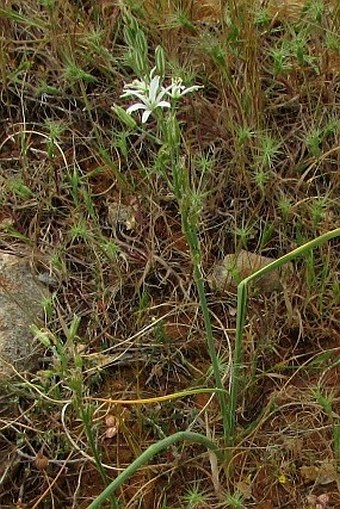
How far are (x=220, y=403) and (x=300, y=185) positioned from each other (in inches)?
24.7

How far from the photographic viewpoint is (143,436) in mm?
1854

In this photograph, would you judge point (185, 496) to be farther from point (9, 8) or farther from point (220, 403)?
point (9, 8)

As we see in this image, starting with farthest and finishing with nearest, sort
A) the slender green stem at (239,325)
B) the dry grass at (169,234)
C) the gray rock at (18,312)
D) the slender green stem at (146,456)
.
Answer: the gray rock at (18,312) → the dry grass at (169,234) → the slender green stem at (239,325) → the slender green stem at (146,456)

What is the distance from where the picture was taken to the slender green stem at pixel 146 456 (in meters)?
1.35

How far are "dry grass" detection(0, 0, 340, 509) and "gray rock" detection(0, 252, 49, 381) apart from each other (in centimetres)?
4

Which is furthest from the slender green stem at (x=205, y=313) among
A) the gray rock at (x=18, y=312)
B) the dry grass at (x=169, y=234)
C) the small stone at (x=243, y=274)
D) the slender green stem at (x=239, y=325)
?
the gray rock at (x=18, y=312)

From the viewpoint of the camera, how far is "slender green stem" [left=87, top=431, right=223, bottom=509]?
1.35 metres

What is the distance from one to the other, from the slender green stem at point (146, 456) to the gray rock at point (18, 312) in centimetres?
47

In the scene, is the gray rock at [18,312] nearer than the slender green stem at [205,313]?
No

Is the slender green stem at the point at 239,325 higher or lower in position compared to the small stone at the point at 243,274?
higher

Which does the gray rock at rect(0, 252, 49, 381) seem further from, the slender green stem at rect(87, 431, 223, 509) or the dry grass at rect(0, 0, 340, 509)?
the slender green stem at rect(87, 431, 223, 509)

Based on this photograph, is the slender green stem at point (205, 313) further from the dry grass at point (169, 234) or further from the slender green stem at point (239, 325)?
the dry grass at point (169, 234)

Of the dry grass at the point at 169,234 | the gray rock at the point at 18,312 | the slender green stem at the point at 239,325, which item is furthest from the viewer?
the gray rock at the point at 18,312

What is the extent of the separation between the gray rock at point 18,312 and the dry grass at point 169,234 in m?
0.04
